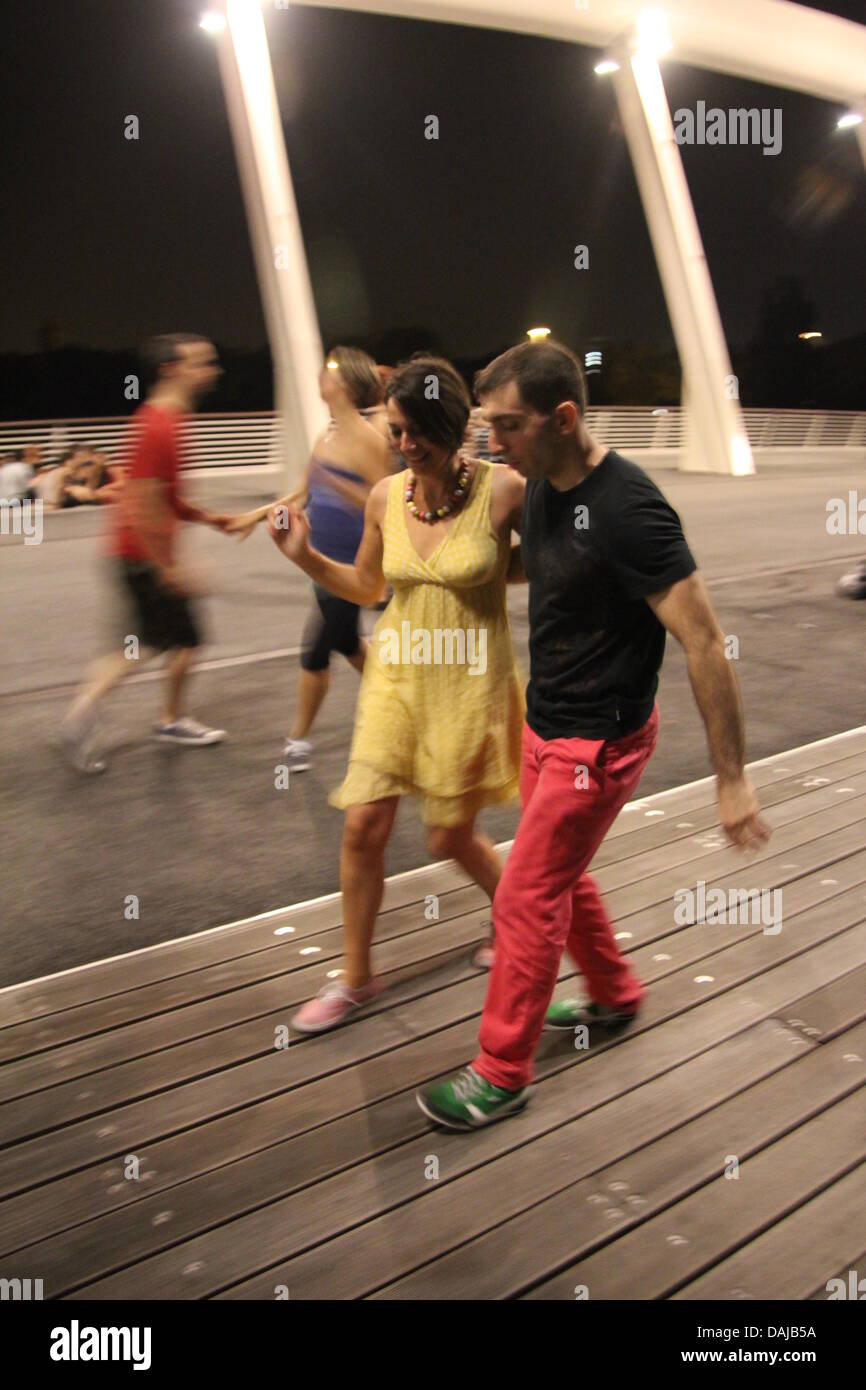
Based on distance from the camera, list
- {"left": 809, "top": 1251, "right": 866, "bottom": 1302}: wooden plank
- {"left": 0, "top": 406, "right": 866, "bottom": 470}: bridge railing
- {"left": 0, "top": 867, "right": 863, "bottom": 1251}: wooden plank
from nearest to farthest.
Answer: {"left": 809, "top": 1251, "right": 866, "bottom": 1302}: wooden plank → {"left": 0, "top": 867, "right": 863, "bottom": 1251}: wooden plank → {"left": 0, "top": 406, "right": 866, "bottom": 470}: bridge railing

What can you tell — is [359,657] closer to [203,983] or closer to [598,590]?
[203,983]

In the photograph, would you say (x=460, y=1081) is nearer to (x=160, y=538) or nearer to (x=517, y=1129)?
(x=517, y=1129)

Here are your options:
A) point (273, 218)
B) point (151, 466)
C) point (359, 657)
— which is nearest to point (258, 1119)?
point (359, 657)

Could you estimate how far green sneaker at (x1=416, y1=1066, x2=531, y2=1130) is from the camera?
217 centimetres

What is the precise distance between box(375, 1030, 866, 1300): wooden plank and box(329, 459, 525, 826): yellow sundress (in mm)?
798

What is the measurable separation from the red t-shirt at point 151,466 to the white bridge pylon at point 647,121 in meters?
6.65

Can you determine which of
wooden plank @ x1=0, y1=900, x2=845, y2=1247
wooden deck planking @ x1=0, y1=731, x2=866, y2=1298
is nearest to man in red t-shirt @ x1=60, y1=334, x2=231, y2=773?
wooden deck planking @ x1=0, y1=731, x2=866, y2=1298

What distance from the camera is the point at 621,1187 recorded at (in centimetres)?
201

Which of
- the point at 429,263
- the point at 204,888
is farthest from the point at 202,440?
the point at 429,263

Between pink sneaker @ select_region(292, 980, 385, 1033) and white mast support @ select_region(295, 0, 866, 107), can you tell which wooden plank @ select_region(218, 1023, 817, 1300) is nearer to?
pink sneaker @ select_region(292, 980, 385, 1033)

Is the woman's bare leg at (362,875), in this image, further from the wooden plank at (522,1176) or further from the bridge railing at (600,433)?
the bridge railing at (600,433)

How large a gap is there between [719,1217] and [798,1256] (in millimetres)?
147

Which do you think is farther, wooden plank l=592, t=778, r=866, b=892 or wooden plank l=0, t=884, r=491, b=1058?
wooden plank l=592, t=778, r=866, b=892

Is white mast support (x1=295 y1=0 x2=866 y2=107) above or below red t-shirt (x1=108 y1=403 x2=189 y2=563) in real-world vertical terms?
above
